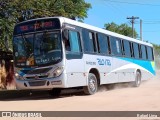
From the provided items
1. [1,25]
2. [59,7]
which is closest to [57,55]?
[1,25]

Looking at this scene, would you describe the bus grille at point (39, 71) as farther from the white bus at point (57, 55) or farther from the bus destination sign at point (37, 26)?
the bus destination sign at point (37, 26)

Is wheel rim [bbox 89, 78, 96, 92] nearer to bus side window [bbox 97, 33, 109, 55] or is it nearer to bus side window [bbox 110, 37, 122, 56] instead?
bus side window [bbox 97, 33, 109, 55]

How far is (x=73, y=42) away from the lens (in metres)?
15.8

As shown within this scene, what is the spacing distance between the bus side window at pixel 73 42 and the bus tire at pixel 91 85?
159 cm

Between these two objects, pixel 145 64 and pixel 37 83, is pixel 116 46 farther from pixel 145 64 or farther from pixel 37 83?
pixel 37 83

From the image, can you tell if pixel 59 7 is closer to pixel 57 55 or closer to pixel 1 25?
pixel 1 25

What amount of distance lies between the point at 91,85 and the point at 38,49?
123 inches

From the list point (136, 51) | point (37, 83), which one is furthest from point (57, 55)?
point (136, 51)

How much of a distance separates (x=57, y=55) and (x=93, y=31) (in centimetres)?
346

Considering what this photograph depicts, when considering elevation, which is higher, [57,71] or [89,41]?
[89,41]

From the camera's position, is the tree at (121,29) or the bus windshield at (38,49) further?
the tree at (121,29)

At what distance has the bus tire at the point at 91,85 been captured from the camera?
1682cm

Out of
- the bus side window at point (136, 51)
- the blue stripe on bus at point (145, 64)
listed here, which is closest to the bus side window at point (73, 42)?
the blue stripe on bus at point (145, 64)

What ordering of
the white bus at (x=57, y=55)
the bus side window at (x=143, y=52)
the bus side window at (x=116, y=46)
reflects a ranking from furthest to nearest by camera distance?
the bus side window at (x=143, y=52)
the bus side window at (x=116, y=46)
the white bus at (x=57, y=55)
